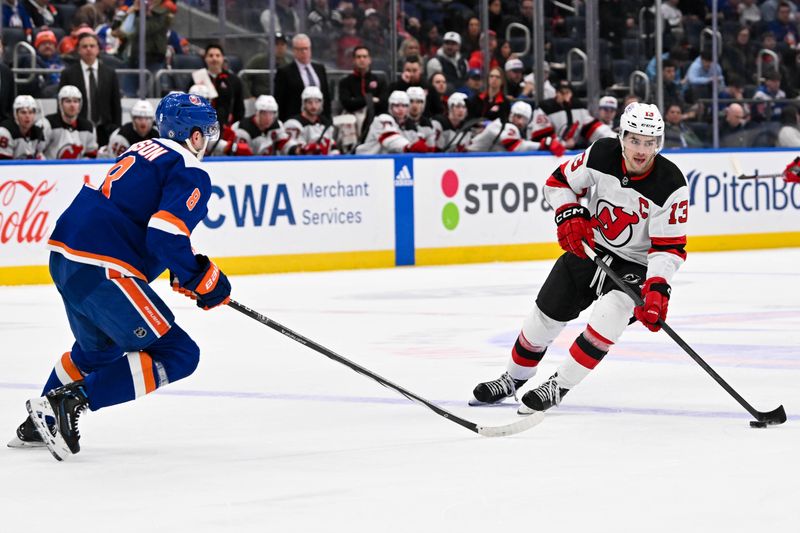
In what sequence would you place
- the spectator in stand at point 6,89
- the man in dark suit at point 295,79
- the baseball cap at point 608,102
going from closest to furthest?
the spectator in stand at point 6,89 < the man in dark suit at point 295,79 < the baseball cap at point 608,102

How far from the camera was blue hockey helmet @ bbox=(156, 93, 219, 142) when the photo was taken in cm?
448

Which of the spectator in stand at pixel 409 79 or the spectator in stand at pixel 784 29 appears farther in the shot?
the spectator in stand at pixel 784 29

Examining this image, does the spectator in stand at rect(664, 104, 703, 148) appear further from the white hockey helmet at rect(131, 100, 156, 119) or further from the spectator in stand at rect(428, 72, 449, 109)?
the white hockey helmet at rect(131, 100, 156, 119)

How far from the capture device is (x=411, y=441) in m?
4.67

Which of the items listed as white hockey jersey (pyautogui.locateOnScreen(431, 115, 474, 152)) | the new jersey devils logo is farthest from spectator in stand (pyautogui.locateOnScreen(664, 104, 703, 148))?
the new jersey devils logo

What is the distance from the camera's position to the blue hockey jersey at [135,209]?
4.30 m

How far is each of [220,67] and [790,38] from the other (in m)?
6.47

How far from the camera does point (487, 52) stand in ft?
46.4

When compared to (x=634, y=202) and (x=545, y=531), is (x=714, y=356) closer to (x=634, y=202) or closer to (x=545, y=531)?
(x=634, y=202)

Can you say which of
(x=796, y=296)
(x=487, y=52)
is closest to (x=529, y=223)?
(x=487, y=52)

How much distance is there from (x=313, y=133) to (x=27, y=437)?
26.4 ft

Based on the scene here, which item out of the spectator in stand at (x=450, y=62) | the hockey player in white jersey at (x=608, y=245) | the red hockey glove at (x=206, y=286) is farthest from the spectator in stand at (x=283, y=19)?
the red hockey glove at (x=206, y=286)

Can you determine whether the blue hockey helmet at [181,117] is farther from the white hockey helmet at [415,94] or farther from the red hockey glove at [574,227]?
the white hockey helmet at [415,94]

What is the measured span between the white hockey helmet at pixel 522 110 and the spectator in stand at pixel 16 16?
4234 mm
